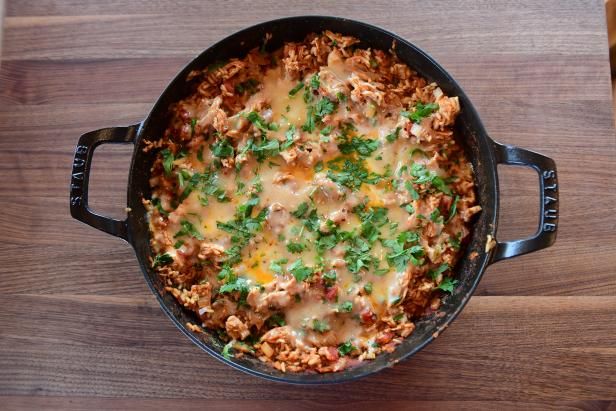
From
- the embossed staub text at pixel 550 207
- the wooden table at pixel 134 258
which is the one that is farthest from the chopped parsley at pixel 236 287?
the embossed staub text at pixel 550 207

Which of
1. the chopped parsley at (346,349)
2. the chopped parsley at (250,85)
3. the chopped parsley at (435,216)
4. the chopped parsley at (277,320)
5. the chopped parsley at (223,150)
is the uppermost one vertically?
the chopped parsley at (250,85)

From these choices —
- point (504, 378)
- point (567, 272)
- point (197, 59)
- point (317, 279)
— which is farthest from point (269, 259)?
point (567, 272)

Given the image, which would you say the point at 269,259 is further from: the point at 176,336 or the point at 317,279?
the point at 176,336

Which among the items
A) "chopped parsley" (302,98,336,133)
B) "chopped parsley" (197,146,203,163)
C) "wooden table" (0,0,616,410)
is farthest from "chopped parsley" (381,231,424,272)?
"chopped parsley" (197,146,203,163)

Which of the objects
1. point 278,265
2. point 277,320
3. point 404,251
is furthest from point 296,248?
point 404,251

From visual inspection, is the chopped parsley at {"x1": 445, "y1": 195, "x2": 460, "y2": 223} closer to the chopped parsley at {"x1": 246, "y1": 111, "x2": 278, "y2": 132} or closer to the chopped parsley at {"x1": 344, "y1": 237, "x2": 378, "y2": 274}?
the chopped parsley at {"x1": 344, "y1": 237, "x2": 378, "y2": 274}

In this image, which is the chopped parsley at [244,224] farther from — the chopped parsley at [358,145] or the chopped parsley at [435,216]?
the chopped parsley at [435,216]

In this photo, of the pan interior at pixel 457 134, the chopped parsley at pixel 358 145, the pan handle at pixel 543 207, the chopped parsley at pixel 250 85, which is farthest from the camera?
the chopped parsley at pixel 250 85

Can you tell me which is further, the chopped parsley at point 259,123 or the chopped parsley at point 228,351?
the chopped parsley at point 259,123
